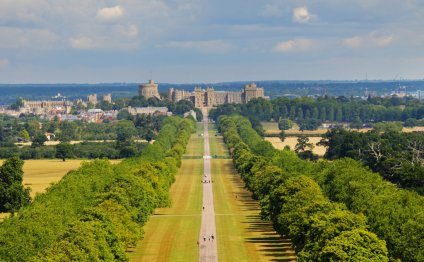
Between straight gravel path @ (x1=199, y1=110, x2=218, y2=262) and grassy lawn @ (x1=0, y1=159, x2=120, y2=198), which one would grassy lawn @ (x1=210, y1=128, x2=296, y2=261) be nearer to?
straight gravel path @ (x1=199, y1=110, x2=218, y2=262)

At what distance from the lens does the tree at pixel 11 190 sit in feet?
361

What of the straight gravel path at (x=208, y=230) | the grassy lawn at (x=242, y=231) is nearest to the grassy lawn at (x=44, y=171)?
the straight gravel path at (x=208, y=230)

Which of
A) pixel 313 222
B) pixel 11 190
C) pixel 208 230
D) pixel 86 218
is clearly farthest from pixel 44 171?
pixel 313 222

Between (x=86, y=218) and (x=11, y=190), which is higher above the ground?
(x=86, y=218)

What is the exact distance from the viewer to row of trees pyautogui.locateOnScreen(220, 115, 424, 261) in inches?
2598

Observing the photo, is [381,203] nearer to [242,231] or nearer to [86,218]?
[242,231]

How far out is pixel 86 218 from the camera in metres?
74.1

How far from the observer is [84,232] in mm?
66062

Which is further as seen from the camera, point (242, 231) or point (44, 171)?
point (44, 171)

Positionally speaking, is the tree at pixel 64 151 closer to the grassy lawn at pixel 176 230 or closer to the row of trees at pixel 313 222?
the grassy lawn at pixel 176 230

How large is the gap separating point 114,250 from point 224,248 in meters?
14.7

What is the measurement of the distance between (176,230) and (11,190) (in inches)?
986

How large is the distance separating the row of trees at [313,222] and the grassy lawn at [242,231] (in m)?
1.51

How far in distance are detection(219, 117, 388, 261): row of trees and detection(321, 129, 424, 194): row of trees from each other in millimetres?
15669
